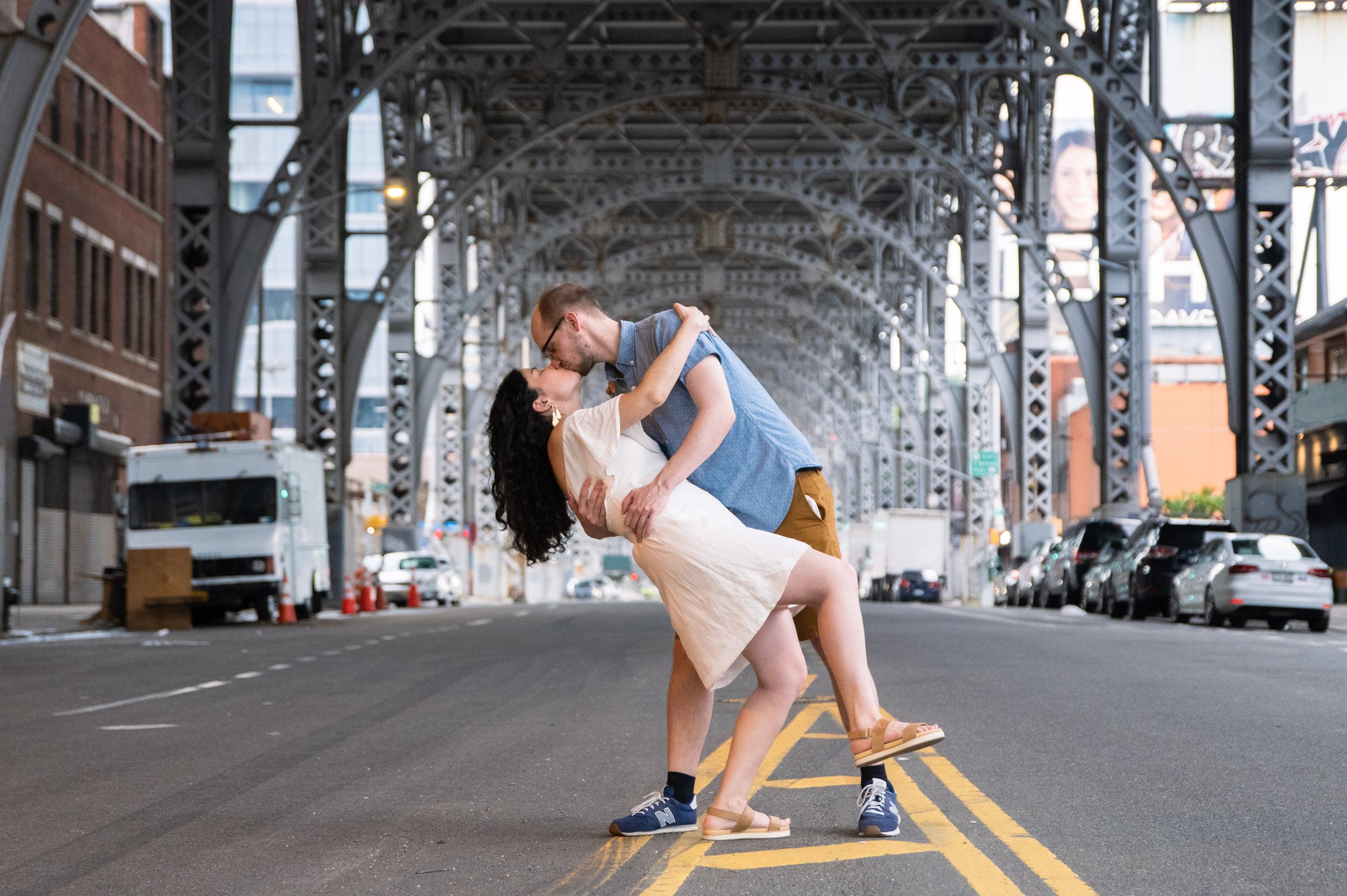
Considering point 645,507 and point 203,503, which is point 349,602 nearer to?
point 203,503

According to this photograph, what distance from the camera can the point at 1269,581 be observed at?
25.3 metres

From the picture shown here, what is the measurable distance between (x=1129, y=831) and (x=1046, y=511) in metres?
40.8

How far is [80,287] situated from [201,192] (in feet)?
52.5

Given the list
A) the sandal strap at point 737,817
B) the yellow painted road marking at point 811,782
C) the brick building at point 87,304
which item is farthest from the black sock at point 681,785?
the brick building at point 87,304

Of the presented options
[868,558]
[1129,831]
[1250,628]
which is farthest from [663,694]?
[868,558]

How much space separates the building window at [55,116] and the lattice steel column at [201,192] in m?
13.6

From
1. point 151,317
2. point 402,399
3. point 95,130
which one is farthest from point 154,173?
point 402,399

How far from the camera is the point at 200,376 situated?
27969 millimetres

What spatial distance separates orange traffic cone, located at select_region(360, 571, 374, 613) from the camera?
38.1 metres

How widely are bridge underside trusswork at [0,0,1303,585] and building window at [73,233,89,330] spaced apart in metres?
7.26

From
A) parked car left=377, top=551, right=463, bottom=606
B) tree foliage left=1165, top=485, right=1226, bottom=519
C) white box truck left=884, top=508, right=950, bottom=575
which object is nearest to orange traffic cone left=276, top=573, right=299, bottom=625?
parked car left=377, top=551, right=463, bottom=606

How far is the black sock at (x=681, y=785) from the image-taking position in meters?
6.28

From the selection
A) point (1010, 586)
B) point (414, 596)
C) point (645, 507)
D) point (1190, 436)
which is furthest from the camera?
point (1190, 436)

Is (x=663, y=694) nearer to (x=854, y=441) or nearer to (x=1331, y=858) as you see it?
(x=1331, y=858)
